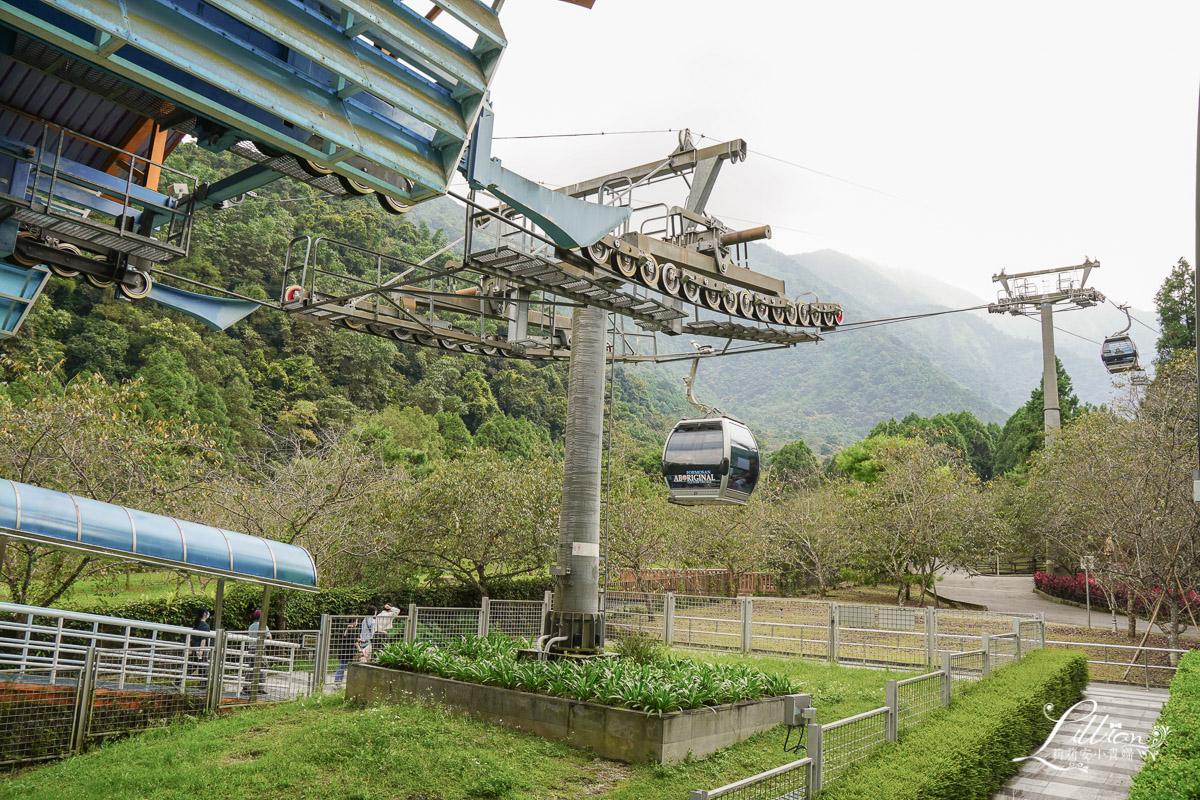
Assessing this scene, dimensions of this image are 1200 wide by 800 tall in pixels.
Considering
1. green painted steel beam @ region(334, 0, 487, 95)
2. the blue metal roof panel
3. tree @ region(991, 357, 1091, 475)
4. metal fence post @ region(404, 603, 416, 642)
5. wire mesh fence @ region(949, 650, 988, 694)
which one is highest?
tree @ region(991, 357, 1091, 475)

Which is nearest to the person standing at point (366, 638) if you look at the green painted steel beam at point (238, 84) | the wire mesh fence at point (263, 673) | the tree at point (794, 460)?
the wire mesh fence at point (263, 673)

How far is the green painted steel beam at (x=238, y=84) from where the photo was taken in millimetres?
4848

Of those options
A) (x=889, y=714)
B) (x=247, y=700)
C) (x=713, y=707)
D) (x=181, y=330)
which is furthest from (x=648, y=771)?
(x=181, y=330)

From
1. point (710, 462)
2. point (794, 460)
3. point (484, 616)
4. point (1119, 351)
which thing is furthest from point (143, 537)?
point (794, 460)

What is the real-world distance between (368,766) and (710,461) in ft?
28.1

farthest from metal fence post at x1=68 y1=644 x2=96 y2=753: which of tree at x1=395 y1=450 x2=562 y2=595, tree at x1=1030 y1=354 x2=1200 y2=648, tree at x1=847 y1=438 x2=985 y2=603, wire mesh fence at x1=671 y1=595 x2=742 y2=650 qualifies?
tree at x1=847 y1=438 x2=985 y2=603

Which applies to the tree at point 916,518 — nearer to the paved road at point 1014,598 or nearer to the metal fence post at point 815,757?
the paved road at point 1014,598

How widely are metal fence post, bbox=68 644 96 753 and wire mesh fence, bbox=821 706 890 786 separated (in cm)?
915

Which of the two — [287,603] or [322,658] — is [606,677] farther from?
[287,603]

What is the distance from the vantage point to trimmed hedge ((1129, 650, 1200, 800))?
5.75 m

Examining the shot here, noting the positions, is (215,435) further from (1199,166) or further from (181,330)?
(1199,166)

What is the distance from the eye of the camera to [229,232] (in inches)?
2306

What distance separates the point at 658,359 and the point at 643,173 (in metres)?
3.73

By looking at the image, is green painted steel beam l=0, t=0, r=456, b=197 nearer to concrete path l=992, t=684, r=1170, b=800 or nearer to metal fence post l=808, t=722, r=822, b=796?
metal fence post l=808, t=722, r=822, b=796
